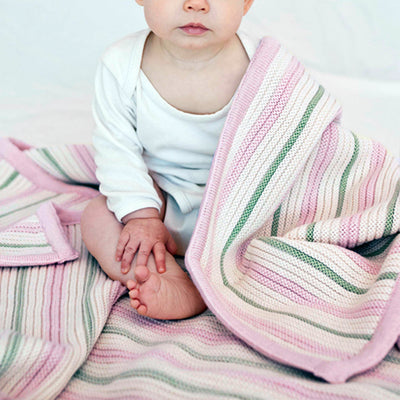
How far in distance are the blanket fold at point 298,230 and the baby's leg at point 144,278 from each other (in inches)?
2.1

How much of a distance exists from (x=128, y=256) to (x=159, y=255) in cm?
5

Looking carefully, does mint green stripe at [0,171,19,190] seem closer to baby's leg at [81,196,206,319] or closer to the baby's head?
baby's leg at [81,196,206,319]

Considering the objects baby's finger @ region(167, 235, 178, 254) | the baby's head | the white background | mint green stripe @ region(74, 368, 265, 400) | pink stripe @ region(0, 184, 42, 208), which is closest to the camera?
mint green stripe @ region(74, 368, 265, 400)

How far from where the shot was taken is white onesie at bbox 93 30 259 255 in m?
1.05

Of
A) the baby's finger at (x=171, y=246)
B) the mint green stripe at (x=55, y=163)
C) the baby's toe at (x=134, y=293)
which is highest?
the baby's toe at (x=134, y=293)

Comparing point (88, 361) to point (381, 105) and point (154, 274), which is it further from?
point (381, 105)

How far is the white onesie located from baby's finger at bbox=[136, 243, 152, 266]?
85 millimetres

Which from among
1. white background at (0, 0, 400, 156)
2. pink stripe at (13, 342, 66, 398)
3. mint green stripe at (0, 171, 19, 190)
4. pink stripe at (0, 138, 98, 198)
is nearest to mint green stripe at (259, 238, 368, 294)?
pink stripe at (13, 342, 66, 398)

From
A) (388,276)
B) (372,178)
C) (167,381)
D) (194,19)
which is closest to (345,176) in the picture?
(372,178)

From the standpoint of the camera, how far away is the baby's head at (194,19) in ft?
3.03

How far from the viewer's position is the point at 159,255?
96cm

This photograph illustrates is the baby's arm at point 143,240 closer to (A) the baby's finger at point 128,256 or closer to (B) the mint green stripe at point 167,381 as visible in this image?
(A) the baby's finger at point 128,256

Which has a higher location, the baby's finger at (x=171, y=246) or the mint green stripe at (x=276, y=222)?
the mint green stripe at (x=276, y=222)

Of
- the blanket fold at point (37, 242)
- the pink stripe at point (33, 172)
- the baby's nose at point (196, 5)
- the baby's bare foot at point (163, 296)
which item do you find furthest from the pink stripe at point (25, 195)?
the baby's nose at point (196, 5)
